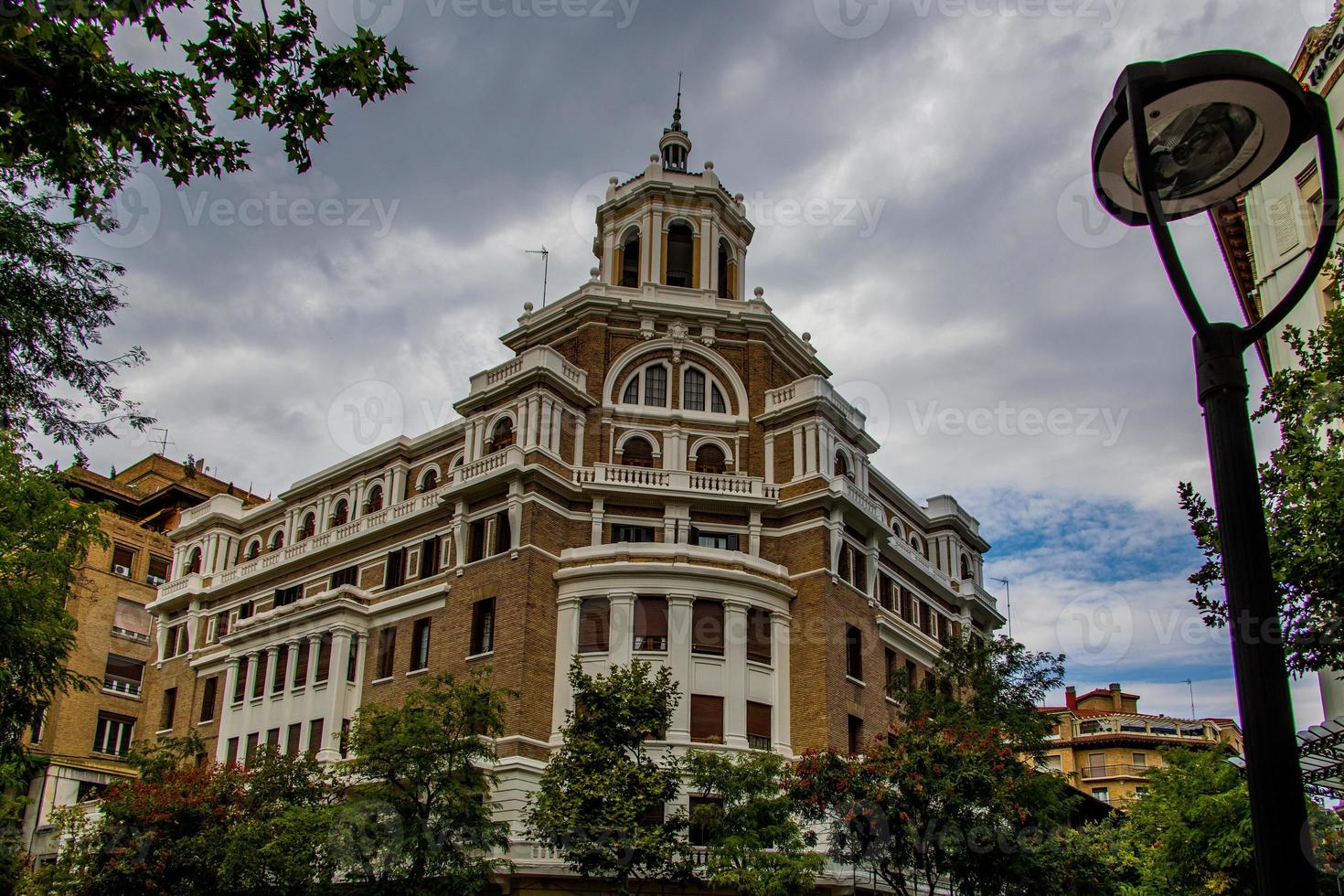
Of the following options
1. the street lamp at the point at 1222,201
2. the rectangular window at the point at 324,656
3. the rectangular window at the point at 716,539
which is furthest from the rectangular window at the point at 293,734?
the street lamp at the point at 1222,201

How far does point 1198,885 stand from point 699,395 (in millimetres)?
23148

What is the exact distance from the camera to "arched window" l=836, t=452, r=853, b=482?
41.6 m

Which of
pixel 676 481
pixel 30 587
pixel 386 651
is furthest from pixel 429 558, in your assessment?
pixel 30 587

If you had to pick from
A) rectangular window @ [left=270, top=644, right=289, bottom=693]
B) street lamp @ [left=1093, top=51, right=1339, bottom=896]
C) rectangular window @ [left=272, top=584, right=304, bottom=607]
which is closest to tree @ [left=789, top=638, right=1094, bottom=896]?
street lamp @ [left=1093, top=51, right=1339, bottom=896]

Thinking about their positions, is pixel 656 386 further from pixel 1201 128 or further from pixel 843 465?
pixel 1201 128

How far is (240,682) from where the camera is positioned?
143ft

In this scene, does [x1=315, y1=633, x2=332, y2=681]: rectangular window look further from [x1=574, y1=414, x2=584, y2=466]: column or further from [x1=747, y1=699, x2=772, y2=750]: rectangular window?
[x1=747, y1=699, x2=772, y2=750]: rectangular window

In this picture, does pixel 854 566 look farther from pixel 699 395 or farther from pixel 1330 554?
pixel 1330 554

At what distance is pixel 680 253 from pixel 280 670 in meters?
21.9

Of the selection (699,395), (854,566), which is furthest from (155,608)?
(854,566)

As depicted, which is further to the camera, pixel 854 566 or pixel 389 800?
pixel 854 566

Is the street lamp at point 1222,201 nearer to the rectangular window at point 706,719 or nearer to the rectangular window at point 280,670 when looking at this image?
the rectangular window at point 706,719

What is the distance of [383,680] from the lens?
3919 cm

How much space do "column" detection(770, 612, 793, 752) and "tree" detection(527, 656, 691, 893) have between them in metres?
6.88
